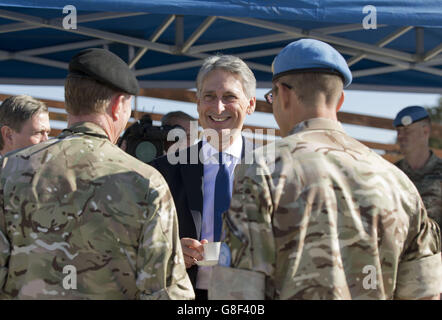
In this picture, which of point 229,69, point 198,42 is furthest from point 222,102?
point 198,42

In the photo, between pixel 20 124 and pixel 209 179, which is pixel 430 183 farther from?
pixel 20 124

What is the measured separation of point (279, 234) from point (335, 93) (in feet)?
1.38

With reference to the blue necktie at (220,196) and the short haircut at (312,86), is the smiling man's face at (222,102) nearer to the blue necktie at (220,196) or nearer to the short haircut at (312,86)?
the blue necktie at (220,196)

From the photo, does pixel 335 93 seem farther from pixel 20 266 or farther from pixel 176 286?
pixel 20 266

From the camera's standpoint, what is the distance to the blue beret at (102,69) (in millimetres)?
1790

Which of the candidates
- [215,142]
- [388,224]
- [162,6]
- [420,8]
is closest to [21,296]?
[388,224]

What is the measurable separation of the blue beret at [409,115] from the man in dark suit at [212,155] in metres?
2.18

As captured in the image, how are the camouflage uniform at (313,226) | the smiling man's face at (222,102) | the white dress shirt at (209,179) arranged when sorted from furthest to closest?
the smiling man's face at (222,102) → the white dress shirt at (209,179) → the camouflage uniform at (313,226)

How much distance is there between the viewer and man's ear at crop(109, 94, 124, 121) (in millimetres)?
1829

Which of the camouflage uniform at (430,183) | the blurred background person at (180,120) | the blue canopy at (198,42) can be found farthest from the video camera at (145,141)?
the camouflage uniform at (430,183)

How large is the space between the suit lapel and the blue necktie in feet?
0.20

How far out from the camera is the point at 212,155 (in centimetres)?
264

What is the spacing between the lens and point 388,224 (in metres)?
1.64

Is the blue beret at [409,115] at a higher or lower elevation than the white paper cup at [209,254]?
higher
